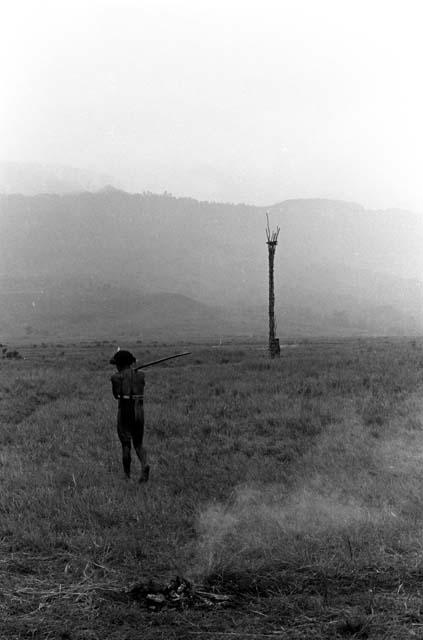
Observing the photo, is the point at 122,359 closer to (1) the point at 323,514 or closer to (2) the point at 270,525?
(2) the point at 270,525

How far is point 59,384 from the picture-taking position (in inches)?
931

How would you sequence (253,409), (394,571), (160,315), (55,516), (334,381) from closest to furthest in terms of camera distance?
(394,571) < (55,516) < (253,409) < (334,381) < (160,315)

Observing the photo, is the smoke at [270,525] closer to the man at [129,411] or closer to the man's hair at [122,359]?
the man at [129,411]

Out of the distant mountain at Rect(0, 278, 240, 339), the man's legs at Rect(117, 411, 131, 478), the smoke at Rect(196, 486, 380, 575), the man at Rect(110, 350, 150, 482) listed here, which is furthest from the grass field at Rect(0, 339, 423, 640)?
the distant mountain at Rect(0, 278, 240, 339)

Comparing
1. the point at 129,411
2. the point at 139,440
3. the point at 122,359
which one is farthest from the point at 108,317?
the point at 139,440

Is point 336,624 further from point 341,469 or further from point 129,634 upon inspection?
point 341,469

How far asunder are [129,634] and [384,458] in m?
7.46

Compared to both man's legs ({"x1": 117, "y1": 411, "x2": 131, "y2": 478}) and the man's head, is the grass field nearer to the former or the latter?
man's legs ({"x1": 117, "y1": 411, "x2": 131, "y2": 478})

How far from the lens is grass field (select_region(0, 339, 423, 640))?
5598 mm

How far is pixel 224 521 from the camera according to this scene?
27.2ft

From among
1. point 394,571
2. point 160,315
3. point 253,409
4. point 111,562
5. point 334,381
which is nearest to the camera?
point 394,571

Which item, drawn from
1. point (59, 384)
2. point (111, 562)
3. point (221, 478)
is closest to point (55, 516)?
point (111, 562)

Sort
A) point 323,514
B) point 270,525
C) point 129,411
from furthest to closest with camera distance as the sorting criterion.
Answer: point 129,411
point 323,514
point 270,525

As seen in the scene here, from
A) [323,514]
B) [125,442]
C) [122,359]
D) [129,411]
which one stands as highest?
[122,359]
